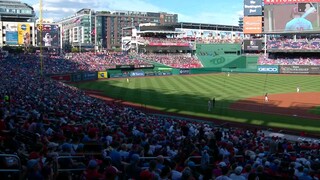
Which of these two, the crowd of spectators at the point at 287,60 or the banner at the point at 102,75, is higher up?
the crowd of spectators at the point at 287,60

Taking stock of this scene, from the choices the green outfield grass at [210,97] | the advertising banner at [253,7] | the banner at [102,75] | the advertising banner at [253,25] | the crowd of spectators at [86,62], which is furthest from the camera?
the advertising banner at [253,7]

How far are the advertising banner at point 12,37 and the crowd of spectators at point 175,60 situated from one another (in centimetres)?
2786

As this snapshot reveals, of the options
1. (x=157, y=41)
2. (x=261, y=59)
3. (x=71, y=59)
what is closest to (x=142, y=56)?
(x=157, y=41)

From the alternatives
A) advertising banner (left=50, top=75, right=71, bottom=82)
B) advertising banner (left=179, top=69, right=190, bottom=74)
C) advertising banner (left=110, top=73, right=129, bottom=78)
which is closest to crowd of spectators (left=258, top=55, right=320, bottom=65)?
advertising banner (left=179, top=69, right=190, bottom=74)

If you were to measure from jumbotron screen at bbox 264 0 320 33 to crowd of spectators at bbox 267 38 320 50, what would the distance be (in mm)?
4520

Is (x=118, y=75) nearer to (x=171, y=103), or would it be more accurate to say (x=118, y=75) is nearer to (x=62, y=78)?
(x=62, y=78)

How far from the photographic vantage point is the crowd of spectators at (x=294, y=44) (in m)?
74.4

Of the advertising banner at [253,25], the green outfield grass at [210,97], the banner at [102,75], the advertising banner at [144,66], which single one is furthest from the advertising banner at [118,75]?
the advertising banner at [253,25]

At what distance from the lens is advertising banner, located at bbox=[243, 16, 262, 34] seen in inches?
3086

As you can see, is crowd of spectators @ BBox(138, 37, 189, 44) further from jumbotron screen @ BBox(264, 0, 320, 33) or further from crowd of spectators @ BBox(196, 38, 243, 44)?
jumbotron screen @ BBox(264, 0, 320, 33)

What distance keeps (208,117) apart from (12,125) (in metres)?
19.9

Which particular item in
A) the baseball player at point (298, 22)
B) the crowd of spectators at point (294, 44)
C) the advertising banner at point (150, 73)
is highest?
the baseball player at point (298, 22)

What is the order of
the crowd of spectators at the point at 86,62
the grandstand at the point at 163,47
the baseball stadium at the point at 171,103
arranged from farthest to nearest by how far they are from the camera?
the grandstand at the point at 163,47, the crowd of spectators at the point at 86,62, the baseball stadium at the point at 171,103

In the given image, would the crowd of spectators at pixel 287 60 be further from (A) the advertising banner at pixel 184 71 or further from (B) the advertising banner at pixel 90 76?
(B) the advertising banner at pixel 90 76
